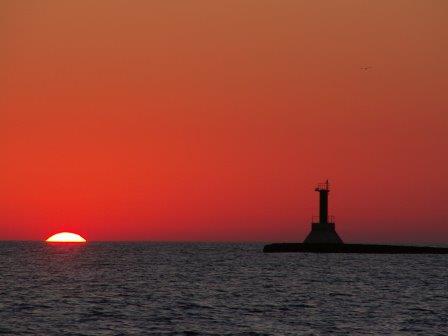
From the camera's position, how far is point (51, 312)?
178 ft

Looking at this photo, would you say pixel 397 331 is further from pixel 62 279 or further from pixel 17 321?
pixel 62 279

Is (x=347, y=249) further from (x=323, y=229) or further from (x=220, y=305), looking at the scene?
(x=220, y=305)

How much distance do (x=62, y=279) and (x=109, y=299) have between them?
24.9 m

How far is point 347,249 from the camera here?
157 m

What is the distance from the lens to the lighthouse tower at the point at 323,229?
14088 centimetres

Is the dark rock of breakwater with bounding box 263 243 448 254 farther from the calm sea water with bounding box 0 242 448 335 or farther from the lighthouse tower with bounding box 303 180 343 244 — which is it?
the calm sea water with bounding box 0 242 448 335

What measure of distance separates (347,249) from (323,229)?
16274 millimetres

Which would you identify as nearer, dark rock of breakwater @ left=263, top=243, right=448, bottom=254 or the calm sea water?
the calm sea water

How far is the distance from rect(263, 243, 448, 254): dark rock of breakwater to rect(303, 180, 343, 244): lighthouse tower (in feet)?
2.86

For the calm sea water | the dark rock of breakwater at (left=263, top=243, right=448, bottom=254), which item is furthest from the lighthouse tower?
the calm sea water

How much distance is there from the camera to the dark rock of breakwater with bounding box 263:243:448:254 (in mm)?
146500

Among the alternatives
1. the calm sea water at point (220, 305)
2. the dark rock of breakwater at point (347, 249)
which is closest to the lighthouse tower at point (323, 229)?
the dark rock of breakwater at point (347, 249)

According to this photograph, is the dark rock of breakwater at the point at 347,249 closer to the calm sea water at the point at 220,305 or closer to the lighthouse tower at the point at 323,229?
the lighthouse tower at the point at 323,229

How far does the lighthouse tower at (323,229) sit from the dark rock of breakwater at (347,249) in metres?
0.87
